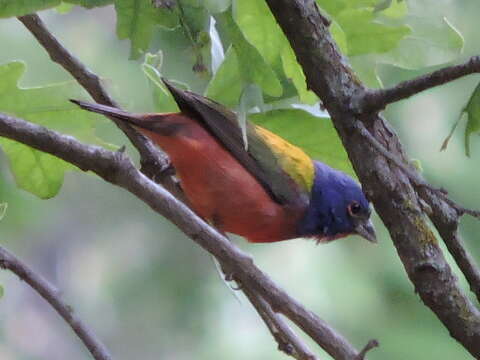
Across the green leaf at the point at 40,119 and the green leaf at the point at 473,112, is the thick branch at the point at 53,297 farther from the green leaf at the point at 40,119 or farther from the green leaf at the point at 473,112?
the green leaf at the point at 473,112

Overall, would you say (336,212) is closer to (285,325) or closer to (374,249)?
(285,325)

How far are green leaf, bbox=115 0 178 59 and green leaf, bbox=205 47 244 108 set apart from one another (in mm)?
132

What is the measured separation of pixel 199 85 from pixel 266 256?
837 millimetres

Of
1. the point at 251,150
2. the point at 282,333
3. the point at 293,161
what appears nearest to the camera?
the point at 282,333

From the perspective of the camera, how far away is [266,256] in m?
4.14

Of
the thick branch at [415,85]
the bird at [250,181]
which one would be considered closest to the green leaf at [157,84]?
the bird at [250,181]

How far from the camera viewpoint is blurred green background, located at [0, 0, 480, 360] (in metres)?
4.12

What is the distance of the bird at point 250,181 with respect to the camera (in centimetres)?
210

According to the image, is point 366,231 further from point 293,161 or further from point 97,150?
point 97,150

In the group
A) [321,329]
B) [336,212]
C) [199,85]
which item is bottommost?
[199,85]

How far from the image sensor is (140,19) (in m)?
1.31

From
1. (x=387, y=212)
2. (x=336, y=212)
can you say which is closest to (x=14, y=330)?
(x=336, y=212)

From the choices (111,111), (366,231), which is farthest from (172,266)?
(111,111)

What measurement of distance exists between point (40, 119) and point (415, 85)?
696 millimetres
